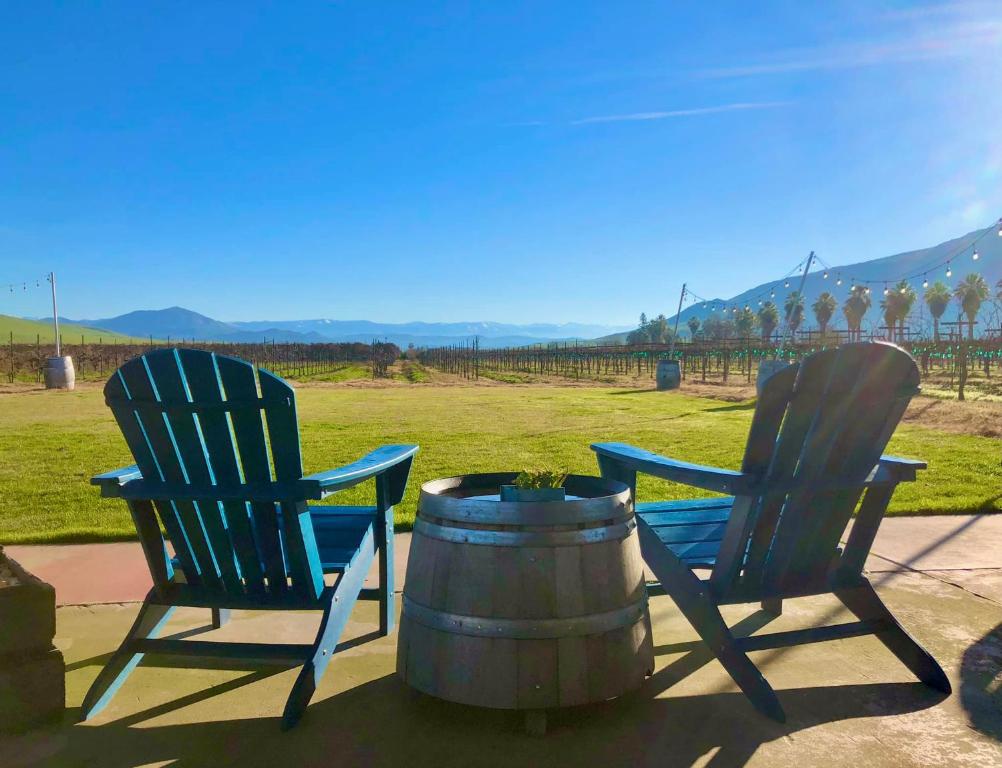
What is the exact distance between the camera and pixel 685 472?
2.28 m

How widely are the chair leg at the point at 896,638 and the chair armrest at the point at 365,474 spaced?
155 cm

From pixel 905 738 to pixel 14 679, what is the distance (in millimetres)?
2418

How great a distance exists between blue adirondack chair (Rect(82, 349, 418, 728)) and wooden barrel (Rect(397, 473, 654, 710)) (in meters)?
0.39

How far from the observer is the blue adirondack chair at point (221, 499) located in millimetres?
2082

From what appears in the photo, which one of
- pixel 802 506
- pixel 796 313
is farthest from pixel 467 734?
pixel 796 313

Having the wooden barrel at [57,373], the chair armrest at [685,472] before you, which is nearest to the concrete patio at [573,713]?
the chair armrest at [685,472]

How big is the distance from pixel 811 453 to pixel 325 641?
155cm

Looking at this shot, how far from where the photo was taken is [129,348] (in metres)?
48.7

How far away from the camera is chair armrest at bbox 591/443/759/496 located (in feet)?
7.00

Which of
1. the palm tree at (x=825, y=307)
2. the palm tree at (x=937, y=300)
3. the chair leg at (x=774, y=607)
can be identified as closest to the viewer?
the chair leg at (x=774, y=607)

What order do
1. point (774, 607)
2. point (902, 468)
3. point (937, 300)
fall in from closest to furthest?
point (902, 468), point (774, 607), point (937, 300)

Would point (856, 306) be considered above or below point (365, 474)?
above

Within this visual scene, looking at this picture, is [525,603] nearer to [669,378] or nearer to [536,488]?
[536,488]

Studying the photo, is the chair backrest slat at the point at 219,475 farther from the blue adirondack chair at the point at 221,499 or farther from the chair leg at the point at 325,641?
the chair leg at the point at 325,641
